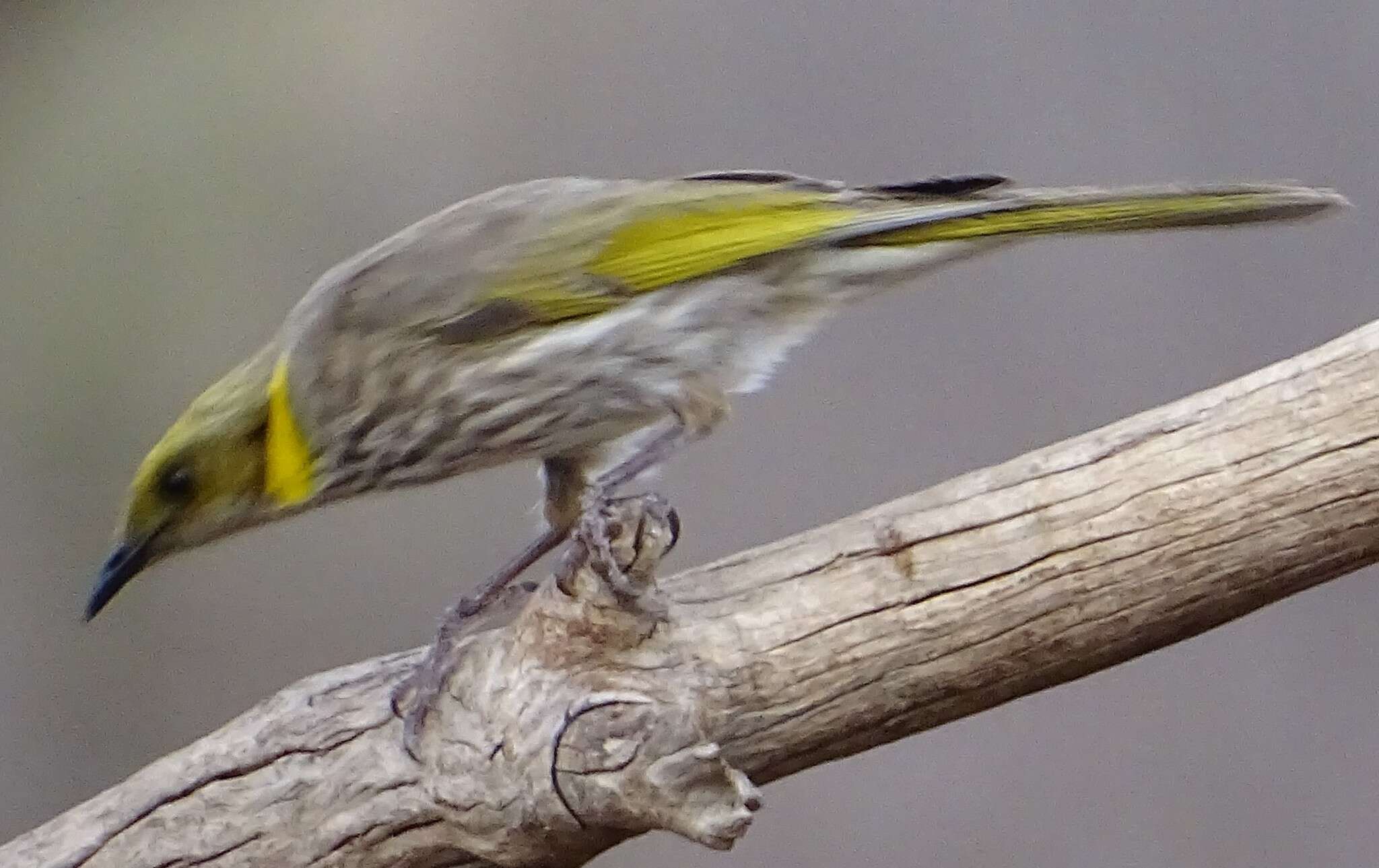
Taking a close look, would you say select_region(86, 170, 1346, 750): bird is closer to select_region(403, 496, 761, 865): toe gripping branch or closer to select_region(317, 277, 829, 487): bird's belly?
select_region(317, 277, 829, 487): bird's belly

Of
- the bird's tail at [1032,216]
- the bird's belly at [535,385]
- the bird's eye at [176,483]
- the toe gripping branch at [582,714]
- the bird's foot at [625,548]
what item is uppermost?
the bird's tail at [1032,216]

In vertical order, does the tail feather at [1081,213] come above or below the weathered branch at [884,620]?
above

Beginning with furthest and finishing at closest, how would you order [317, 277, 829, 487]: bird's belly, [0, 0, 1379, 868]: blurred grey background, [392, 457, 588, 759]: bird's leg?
[0, 0, 1379, 868]: blurred grey background, [317, 277, 829, 487]: bird's belly, [392, 457, 588, 759]: bird's leg

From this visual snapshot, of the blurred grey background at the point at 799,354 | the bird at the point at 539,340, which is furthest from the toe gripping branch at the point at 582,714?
the blurred grey background at the point at 799,354

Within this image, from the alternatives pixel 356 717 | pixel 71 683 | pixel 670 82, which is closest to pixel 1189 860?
pixel 356 717

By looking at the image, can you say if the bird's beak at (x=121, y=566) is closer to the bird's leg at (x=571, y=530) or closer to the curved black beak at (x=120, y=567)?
the curved black beak at (x=120, y=567)


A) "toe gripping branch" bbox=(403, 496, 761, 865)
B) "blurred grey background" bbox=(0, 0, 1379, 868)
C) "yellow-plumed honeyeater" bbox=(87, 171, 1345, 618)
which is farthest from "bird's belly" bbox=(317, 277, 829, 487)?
"blurred grey background" bbox=(0, 0, 1379, 868)
